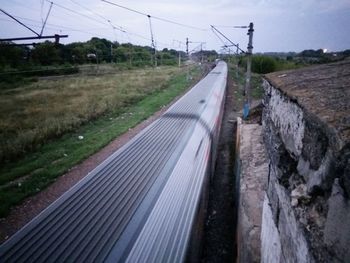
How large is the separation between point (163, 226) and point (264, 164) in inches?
187

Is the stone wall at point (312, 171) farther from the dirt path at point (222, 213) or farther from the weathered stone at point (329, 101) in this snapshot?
the dirt path at point (222, 213)

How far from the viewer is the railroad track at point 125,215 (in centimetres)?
272

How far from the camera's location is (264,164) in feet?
23.4

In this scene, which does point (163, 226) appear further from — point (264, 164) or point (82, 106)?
point (82, 106)

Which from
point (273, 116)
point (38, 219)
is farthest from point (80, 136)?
point (273, 116)

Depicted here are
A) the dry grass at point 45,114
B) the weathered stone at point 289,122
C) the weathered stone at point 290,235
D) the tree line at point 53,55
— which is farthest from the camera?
the tree line at point 53,55

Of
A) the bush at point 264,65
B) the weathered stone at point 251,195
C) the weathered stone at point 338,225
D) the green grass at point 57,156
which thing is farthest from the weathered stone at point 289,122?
the bush at point 264,65

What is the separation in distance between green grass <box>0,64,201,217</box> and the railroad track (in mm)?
4440

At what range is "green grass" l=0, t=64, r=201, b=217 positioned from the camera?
7906mm

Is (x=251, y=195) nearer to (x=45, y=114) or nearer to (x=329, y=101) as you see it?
(x=329, y=101)

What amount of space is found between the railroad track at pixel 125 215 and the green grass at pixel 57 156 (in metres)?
4.44

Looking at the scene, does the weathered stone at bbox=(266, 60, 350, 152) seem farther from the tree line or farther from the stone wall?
the tree line

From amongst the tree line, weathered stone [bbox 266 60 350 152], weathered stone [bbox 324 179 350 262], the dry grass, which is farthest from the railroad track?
the tree line

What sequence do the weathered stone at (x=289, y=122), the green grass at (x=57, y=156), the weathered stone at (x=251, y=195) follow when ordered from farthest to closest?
1. the green grass at (x=57, y=156)
2. the weathered stone at (x=251, y=195)
3. the weathered stone at (x=289, y=122)
